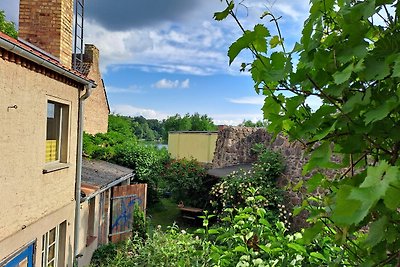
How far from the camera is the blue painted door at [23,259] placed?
5654 millimetres

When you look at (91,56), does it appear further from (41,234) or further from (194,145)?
(41,234)

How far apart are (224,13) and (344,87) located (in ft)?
1.58

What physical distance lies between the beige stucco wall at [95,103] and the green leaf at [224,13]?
18.0 meters

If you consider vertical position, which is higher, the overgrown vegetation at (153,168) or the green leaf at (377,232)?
the green leaf at (377,232)

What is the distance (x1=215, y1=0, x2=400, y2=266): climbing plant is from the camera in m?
1.06

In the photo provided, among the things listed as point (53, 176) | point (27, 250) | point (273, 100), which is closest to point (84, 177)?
point (53, 176)

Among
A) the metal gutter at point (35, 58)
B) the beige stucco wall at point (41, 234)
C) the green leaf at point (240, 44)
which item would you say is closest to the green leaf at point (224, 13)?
the green leaf at point (240, 44)

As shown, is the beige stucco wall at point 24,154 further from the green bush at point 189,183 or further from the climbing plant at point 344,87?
the green bush at point 189,183

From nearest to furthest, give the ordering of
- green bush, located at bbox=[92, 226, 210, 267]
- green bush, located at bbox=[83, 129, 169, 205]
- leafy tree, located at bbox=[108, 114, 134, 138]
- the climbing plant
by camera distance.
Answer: the climbing plant, green bush, located at bbox=[92, 226, 210, 267], green bush, located at bbox=[83, 129, 169, 205], leafy tree, located at bbox=[108, 114, 134, 138]

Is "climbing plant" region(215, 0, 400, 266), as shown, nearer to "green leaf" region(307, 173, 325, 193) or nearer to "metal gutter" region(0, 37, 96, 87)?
"green leaf" region(307, 173, 325, 193)

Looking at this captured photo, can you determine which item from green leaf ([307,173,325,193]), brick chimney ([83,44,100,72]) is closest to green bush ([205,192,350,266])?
green leaf ([307,173,325,193])

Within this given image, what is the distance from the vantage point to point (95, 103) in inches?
A: 795

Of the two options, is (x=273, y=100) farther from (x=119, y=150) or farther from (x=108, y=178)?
(x=119, y=150)

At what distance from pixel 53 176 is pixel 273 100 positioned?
6.54 meters
